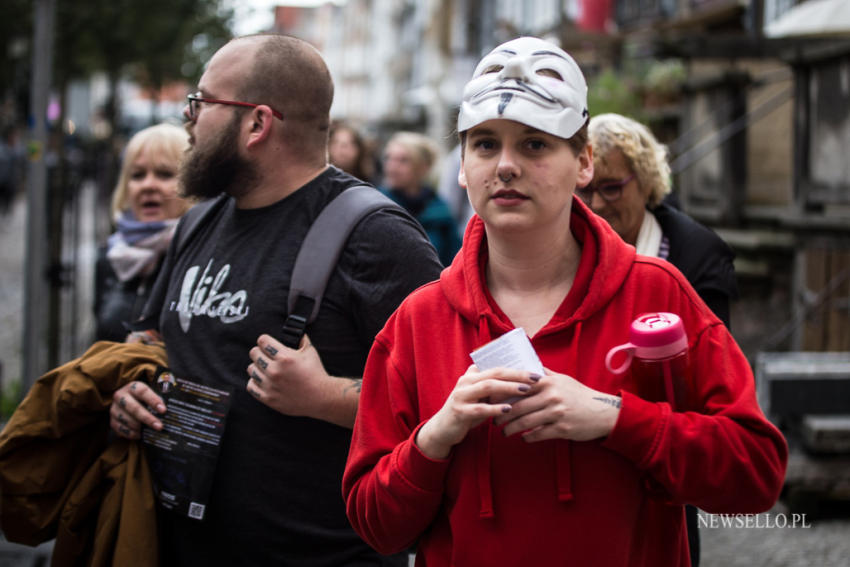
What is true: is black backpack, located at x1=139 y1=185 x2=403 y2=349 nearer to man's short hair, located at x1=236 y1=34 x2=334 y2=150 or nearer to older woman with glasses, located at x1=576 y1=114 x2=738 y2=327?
man's short hair, located at x1=236 y1=34 x2=334 y2=150

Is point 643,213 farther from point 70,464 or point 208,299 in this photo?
point 70,464

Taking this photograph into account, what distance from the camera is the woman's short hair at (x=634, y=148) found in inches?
123

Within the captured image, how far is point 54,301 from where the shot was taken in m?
7.20

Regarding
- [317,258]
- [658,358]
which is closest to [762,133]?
[317,258]

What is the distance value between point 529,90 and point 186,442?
140 centimetres

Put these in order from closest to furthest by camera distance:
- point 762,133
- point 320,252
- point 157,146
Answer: point 320,252
point 157,146
point 762,133

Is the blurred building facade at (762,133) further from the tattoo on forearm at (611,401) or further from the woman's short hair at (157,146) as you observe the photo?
the woman's short hair at (157,146)

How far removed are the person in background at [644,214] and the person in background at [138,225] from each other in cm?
180

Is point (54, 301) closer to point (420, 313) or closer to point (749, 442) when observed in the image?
point (420, 313)

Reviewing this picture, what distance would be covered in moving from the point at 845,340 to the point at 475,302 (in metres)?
6.37

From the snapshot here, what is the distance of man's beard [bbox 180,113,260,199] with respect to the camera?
2.78 meters

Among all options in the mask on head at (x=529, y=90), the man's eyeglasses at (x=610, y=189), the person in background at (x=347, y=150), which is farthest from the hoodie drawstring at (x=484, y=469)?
the person in background at (x=347, y=150)

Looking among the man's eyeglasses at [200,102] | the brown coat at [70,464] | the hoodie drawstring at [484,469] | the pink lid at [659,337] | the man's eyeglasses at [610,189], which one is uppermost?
the man's eyeglasses at [200,102]

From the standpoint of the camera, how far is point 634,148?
10.2ft
